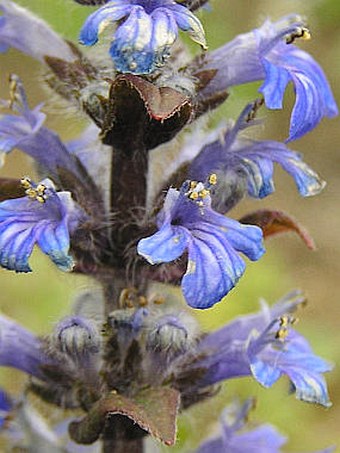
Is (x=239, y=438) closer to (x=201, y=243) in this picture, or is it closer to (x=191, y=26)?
(x=201, y=243)

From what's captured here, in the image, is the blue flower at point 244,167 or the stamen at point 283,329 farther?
the stamen at point 283,329

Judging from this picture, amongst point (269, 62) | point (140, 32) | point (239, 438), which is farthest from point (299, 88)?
point (239, 438)

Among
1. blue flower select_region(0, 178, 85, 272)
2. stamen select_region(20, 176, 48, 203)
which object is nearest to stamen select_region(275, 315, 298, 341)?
blue flower select_region(0, 178, 85, 272)

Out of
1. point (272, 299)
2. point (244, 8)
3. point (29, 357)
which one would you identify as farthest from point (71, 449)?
point (244, 8)

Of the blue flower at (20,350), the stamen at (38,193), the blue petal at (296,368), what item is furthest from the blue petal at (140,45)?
the blue flower at (20,350)

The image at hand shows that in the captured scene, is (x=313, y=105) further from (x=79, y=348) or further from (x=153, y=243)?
(x=79, y=348)

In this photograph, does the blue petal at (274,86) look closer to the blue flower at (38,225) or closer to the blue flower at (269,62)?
the blue flower at (269,62)
